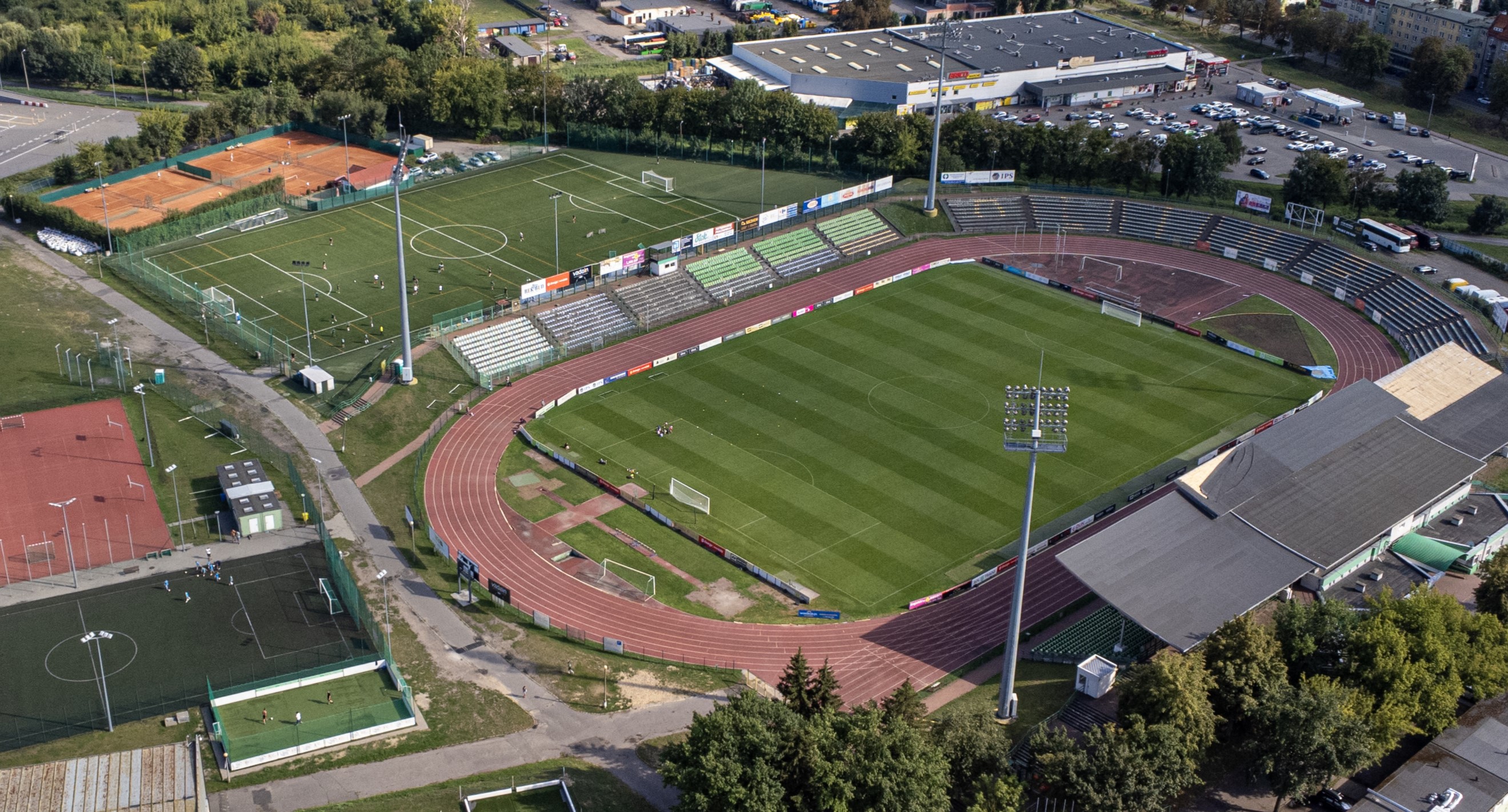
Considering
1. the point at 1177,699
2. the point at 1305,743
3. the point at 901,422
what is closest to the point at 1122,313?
the point at 901,422

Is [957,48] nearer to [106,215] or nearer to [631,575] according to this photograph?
[106,215]

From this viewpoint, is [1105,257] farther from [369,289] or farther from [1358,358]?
[369,289]

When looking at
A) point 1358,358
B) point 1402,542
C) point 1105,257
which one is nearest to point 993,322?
point 1105,257

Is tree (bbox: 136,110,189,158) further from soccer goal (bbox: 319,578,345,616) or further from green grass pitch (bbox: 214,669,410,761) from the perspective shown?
green grass pitch (bbox: 214,669,410,761)

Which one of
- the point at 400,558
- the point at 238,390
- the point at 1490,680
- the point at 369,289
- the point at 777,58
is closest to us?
the point at 1490,680

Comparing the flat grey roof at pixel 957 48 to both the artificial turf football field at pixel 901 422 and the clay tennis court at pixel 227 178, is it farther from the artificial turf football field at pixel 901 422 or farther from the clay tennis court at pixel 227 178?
the artificial turf football field at pixel 901 422

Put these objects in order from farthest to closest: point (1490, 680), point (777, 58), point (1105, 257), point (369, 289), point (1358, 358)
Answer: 1. point (777, 58)
2. point (1105, 257)
3. point (369, 289)
4. point (1358, 358)
5. point (1490, 680)
